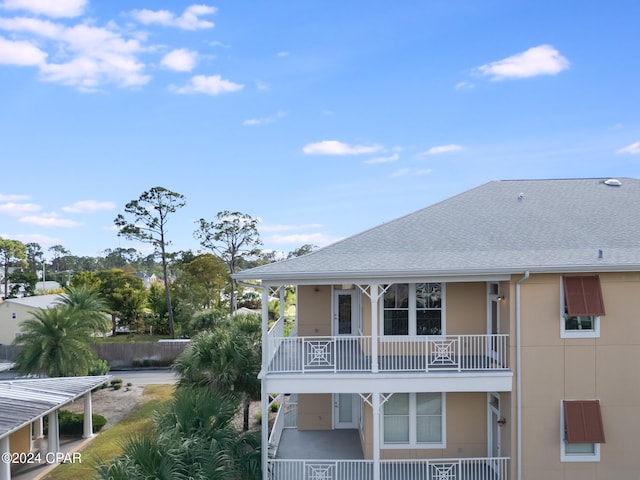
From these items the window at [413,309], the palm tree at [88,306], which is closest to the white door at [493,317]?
the window at [413,309]

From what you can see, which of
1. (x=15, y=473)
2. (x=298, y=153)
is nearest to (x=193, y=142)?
(x=298, y=153)

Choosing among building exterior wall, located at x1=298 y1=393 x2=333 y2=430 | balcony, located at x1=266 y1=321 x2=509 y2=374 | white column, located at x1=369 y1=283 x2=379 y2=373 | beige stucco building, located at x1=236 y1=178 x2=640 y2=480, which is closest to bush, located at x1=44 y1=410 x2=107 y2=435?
building exterior wall, located at x1=298 y1=393 x2=333 y2=430

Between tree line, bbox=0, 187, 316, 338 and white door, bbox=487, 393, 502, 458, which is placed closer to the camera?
white door, bbox=487, 393, 502, 458

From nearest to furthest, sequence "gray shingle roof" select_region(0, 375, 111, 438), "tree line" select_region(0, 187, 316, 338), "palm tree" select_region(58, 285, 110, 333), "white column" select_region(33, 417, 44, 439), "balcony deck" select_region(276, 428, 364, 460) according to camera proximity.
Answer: "balcony deck" select_region(276, 428, 364, 460) < "gray shingle roof" select_region(0, 375, 111, 438) < "white column" select_region(33, 417, 44, 439) < "palm tree" select_region(58, 285, 110, 333) < "tree line" select_region(0, 187, 316, 338)

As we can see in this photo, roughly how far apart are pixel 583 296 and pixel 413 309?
173 inches

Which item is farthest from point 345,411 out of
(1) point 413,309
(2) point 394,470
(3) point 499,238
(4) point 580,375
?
(3) point 499,238

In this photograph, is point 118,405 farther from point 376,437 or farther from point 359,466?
point 376,437

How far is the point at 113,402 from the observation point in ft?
90.6

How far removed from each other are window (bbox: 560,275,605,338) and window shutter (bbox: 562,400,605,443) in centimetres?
172

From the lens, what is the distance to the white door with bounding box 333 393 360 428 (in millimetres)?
17531

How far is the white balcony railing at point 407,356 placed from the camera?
43.6ft

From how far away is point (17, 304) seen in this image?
45.2 m

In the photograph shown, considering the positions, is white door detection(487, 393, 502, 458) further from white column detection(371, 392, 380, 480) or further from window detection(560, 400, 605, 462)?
white column detection(371, 392, 380, 480)

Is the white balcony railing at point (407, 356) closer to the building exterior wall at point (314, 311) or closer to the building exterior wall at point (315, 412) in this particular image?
the building exterior wall at point (314, 311)
